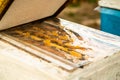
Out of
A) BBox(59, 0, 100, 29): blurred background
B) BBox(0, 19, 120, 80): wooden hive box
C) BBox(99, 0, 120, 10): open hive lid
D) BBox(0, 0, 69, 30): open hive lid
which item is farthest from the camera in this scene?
BBox(59, 0, 100, 29): blurred background

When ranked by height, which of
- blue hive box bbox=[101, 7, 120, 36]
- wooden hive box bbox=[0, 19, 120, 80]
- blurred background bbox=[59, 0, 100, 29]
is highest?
wooden hive box bbox=[0, 19, 120, 80]

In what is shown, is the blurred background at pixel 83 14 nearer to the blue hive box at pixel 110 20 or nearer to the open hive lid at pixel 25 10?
the blue hive box at pixel 110 20

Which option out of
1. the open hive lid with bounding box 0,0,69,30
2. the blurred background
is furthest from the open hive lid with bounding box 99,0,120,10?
the blurred background

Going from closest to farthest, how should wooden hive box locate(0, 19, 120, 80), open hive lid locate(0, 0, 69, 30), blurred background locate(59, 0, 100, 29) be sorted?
wooden hive box locate(0, 19, 120, 80) → open hive lid locate(0, 0, 69, 30) → blurred background locate(59, 0, 100, 29)

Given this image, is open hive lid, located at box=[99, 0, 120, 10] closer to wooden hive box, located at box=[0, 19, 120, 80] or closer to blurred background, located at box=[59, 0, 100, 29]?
wooden hive box, located at box=[0, 19, 120, 80]

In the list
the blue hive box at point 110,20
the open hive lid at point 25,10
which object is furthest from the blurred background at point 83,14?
the open hive lid at point 25,10

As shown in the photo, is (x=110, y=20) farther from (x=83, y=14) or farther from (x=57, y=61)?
(x=83, y=14)
